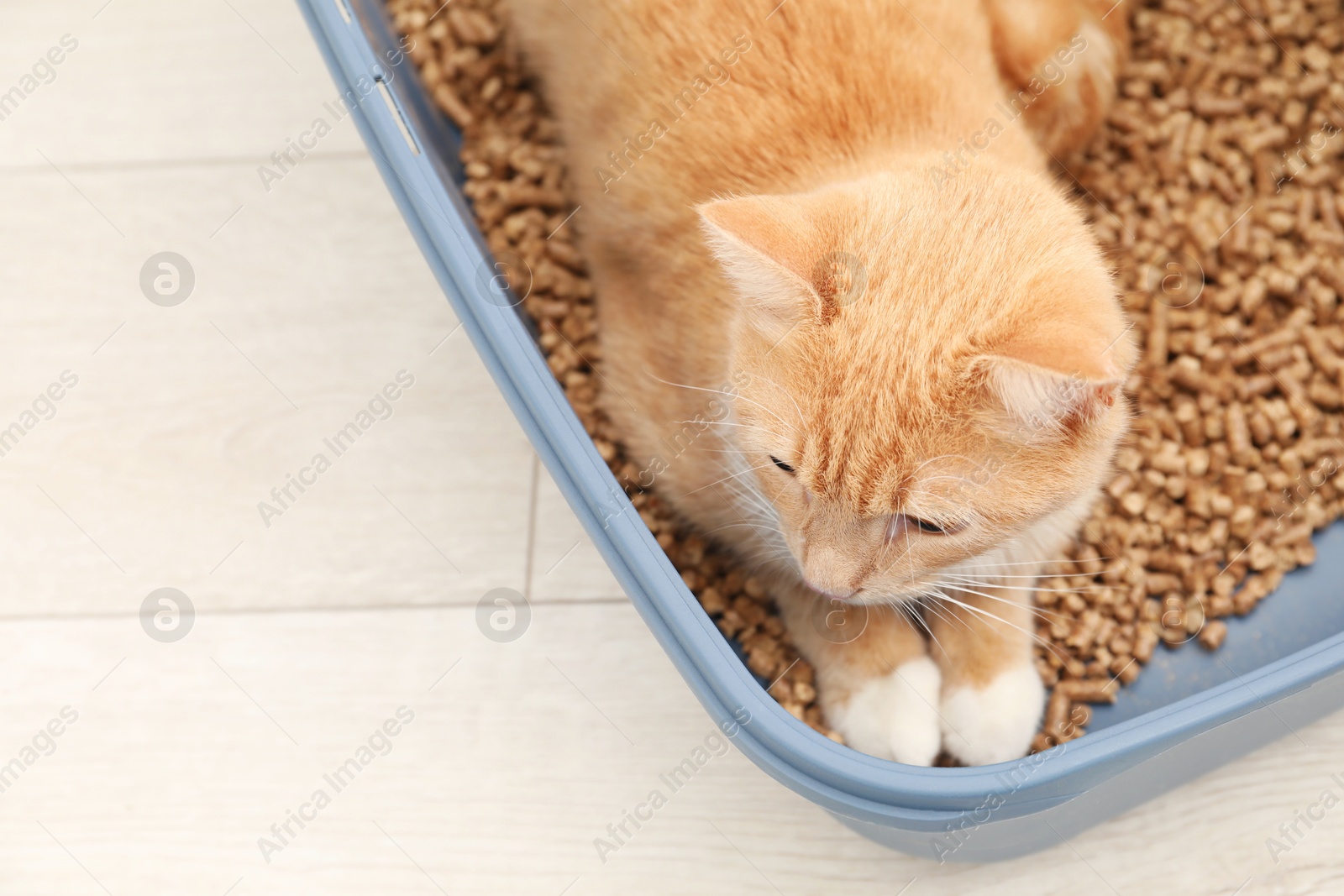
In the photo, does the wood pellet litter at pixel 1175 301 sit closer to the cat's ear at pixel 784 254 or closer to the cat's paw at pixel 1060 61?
the cat's paw at pixel 1060 61

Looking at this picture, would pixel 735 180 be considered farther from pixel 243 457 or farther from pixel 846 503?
pixel 243 457

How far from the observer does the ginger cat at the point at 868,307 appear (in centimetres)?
86

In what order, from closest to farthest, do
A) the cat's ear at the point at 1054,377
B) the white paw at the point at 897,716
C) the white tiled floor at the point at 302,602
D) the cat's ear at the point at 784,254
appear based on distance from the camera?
the cat's ear at the point at 1054,377 → the cat's ear at the point at 784,254 → the white paw at the point at 897,716 → the white tiled floor at the point at 302,602

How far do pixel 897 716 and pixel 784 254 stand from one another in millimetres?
574

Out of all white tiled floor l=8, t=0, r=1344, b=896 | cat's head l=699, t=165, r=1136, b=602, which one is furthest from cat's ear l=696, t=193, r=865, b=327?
white tiled floor l=8, t=0, r=1344, b=896

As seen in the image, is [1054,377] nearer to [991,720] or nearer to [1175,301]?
[991,720]

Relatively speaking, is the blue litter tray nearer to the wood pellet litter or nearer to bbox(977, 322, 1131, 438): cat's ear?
the wood pellet litter

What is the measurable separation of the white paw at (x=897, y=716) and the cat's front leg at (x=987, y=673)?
0.09 ft

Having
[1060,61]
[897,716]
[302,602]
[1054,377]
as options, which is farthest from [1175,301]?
[302,602]

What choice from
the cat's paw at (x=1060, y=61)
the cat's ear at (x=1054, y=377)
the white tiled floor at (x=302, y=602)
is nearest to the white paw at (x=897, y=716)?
the white tiled floor at (x=302, y=602)

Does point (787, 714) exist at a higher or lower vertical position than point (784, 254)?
lower

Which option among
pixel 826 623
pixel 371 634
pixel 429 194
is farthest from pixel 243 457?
pixel 826 623

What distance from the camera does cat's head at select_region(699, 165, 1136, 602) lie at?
2.77ft

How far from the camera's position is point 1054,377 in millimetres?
715
